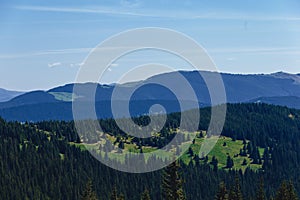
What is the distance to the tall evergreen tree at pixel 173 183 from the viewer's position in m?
77.7

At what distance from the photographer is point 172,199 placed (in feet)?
258

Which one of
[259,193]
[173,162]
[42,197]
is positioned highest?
[173,162]

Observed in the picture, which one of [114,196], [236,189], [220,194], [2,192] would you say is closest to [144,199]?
[114,196]

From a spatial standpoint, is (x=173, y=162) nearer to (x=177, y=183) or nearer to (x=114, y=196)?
(x=177, y=183)

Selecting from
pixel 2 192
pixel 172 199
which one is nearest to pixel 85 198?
pixel 172 199

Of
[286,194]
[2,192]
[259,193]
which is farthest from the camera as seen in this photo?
[2,192]

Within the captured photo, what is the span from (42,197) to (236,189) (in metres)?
110

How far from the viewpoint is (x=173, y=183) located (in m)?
78.1

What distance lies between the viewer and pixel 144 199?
94.5 m

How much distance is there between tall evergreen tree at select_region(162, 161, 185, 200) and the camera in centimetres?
7769

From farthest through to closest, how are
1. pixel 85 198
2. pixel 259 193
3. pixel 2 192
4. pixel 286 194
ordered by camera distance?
pixel 2 192
pixel 259 193
pixel 286 194
pixel 85 198

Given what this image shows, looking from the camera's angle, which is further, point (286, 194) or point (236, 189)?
point (236, 189)

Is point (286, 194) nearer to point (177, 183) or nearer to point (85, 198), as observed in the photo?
point (177, 183)

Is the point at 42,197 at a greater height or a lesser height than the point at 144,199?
lesser
